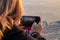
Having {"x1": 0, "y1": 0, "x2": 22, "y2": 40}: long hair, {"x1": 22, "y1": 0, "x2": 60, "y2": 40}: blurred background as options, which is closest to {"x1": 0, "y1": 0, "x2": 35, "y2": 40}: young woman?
{"x1": 0, "y1": 0, "x2": 22, "y2": 40}: long hair

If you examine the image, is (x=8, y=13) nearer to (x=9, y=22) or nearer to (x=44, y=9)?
(x=9, y=22)

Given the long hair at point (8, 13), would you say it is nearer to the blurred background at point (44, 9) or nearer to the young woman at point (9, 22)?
the young woman at point (9, 22)

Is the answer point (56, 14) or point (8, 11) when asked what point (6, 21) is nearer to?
point (8, 11)

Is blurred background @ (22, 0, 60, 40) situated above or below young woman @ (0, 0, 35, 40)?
below

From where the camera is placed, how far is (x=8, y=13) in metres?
1.76

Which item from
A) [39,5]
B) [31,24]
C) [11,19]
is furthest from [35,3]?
[11,19]

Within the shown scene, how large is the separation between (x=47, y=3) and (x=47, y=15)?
153 centimetres

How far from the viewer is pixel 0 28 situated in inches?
67.7

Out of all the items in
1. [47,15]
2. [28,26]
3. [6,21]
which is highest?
[6,21]

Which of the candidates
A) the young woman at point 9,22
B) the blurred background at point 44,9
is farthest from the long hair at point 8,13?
the blurred background at point 44,9

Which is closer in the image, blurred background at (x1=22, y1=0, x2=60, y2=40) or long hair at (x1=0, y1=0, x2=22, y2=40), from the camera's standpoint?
long hair at (x1=0, y1=0, x2=22, y2=40)

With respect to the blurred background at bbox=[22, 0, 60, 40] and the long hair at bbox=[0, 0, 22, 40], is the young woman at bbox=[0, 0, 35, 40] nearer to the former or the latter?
the long hair at bbox=[0, 0, 22, 40]

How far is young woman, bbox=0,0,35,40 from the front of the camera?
5.61ft

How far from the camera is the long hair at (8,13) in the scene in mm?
1706
